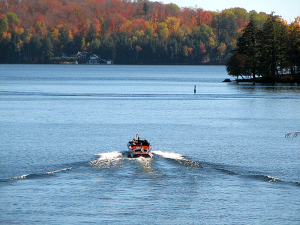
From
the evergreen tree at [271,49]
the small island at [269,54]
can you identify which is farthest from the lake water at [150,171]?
the evergreen tree at [271,49]

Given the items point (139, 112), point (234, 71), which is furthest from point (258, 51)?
point (139, 112)

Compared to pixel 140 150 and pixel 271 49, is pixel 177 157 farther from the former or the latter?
pixel 271 49

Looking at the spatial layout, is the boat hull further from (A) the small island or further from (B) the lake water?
(A) the small island

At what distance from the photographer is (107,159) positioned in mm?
38594

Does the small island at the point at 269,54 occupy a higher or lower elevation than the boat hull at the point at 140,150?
higher

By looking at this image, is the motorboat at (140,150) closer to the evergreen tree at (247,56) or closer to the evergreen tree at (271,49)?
the evergreen tree at (247,56)

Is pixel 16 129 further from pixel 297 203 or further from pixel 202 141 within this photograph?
pixel 297 203

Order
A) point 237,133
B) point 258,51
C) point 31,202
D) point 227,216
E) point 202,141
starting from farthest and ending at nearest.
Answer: point 258,51 < point 237,133 < point 202,141 < point 31,202 < point 227,216

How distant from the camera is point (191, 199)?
28.4m

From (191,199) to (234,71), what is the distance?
120 meters

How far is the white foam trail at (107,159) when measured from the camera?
120 feet

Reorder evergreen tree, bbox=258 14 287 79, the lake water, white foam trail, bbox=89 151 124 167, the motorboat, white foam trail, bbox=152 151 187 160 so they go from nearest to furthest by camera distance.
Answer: the lake water → white foam trail, bbox=89 151 124 167 → the motorboat → white foam trail, bbox=152 151 187 160 → evergreen tree, bbox=258 14 287 79

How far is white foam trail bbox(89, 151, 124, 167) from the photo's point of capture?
3653 cm

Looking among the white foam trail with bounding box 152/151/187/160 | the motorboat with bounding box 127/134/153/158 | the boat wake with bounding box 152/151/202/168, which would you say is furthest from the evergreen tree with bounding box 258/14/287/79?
the motorboat with bounding box 127/134/153/158
